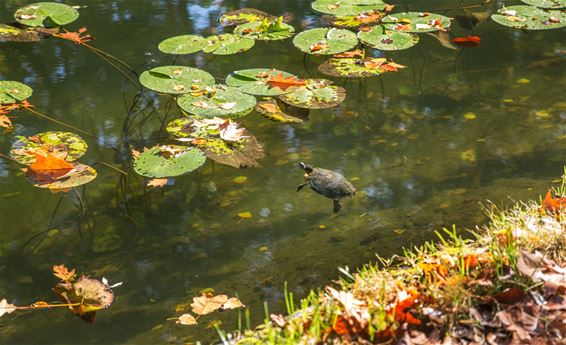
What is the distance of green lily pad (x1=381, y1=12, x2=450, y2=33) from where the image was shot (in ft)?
16.2

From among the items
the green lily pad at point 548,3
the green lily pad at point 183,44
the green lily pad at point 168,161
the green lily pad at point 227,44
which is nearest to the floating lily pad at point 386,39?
the green lily pad at point 227,44

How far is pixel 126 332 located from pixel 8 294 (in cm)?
54

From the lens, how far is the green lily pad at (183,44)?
4.48 m

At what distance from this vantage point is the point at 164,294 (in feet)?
9.37

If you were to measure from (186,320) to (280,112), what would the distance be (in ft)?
5.31

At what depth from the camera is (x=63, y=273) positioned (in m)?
2.91

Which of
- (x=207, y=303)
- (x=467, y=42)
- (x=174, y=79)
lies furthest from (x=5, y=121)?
(x=467, y=42)

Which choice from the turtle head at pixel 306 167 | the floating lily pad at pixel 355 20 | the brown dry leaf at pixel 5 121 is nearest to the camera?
the turtle head at pixel 306 167

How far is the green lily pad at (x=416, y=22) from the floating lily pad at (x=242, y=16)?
32.8 inches

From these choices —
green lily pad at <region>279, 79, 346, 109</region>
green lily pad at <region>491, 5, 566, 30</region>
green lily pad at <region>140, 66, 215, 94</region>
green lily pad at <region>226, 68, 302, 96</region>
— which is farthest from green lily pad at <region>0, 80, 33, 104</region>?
green lily pad at <region>491, 5, 566, 30</region>

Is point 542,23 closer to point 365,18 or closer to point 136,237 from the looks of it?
point 365,18

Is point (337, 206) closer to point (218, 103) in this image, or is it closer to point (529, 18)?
point (218, 103)

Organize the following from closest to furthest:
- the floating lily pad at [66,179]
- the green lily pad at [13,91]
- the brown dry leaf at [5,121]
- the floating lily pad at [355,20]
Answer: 1. the floating lily pad at [66,179]
2. the brown dry leaf at [5,121]
3. the green lily pad at [13,91]
4. the floating lily pad at [355,20]

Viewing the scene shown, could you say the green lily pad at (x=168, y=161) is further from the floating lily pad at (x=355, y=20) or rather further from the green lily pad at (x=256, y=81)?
the floating lily pad at (x=355, y=20)
